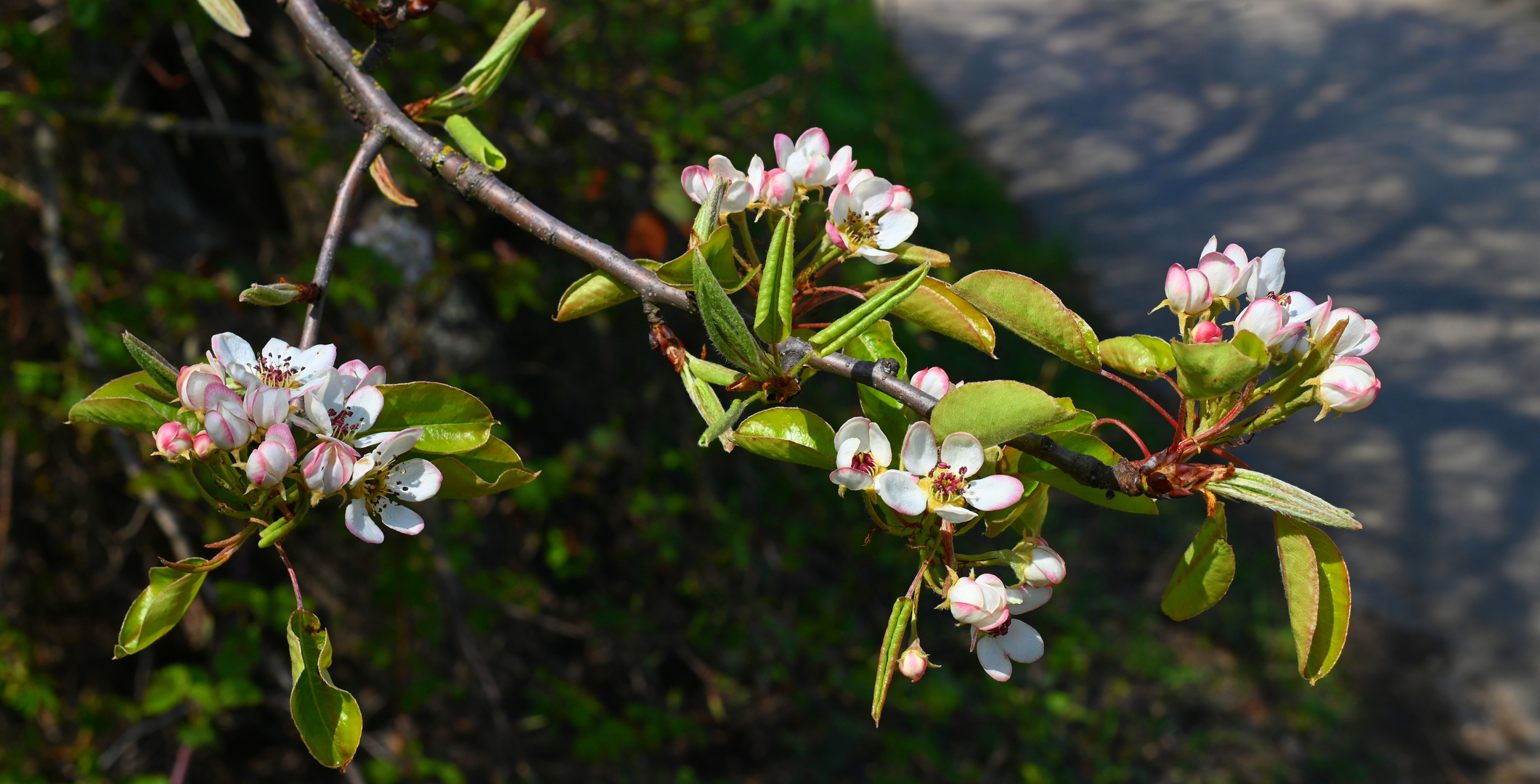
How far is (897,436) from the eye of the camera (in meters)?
0.85

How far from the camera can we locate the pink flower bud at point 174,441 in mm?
734

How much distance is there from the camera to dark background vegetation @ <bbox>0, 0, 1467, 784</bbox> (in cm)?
226

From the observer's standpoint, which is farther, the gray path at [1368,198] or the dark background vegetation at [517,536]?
the gray path at [1368,198]

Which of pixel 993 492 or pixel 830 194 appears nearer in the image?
pixel 993 492

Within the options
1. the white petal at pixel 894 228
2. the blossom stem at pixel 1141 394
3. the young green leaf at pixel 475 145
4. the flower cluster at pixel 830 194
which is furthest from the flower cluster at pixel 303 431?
the blossom stem at pixel 1141 394

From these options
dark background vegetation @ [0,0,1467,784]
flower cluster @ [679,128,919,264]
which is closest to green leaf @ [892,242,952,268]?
flower cluster @ [679,128,919,264]

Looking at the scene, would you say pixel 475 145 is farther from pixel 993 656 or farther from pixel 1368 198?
pixel 1368 198

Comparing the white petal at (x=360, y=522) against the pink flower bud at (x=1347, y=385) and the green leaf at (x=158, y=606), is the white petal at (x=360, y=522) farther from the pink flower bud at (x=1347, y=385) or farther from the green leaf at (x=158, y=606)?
the pink flower bud at (x=1347, y=385)

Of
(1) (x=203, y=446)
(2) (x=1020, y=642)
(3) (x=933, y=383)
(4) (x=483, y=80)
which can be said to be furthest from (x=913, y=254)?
(1) (x=203, y=446)

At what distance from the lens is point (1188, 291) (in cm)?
85

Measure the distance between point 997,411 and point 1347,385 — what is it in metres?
0.29

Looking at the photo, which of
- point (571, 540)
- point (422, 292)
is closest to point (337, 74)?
point (422, 292)

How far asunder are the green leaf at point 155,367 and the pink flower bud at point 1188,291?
833 mm

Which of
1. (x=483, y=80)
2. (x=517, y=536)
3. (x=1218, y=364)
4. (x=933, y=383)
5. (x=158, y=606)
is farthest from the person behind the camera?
(x=517, y=536)
